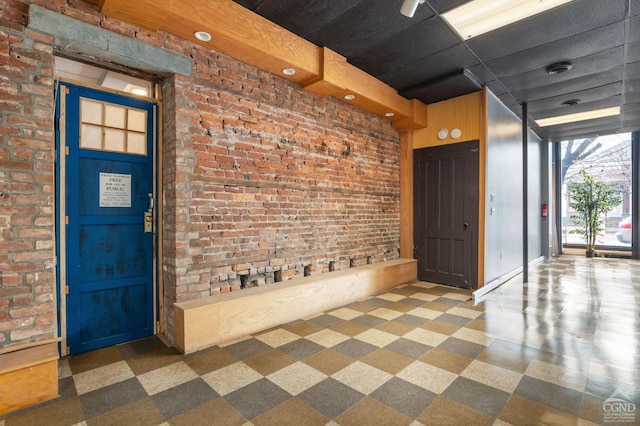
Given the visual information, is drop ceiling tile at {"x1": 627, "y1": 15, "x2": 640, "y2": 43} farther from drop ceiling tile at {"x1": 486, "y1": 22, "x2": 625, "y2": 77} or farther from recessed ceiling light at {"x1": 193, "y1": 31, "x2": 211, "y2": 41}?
recessed ceiling light at {"x1": 193, "y1": 31, "x2": 211, "y2": 41}

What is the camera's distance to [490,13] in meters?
3.37

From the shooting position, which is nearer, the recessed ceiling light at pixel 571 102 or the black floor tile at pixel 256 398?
the black floor tile at pixel 256 398

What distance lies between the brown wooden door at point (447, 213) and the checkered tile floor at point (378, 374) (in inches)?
56.7

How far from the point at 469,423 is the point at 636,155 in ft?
33.6

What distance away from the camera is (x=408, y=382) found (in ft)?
7.97

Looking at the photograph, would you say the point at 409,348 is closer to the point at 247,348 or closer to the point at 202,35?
the point at 247,348

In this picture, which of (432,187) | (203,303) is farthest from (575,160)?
(203,303)

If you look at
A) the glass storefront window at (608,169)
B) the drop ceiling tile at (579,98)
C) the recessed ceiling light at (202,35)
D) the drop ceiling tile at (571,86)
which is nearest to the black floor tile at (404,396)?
the recessed ceiling light at (202,35)

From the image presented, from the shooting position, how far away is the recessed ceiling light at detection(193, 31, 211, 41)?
10.1 feet

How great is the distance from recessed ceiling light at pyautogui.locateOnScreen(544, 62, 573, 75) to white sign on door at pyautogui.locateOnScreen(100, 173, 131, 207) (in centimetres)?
562

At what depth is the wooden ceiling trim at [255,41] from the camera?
277 centimetres

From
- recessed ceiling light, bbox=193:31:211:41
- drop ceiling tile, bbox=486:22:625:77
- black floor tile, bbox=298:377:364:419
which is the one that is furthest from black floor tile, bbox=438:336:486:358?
recessed ceiling light, bbox=193:31:211:41

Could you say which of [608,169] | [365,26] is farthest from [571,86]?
[608,169]

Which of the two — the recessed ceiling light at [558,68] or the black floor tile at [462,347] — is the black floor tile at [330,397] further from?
the recessed ceiling light at [558,68]
